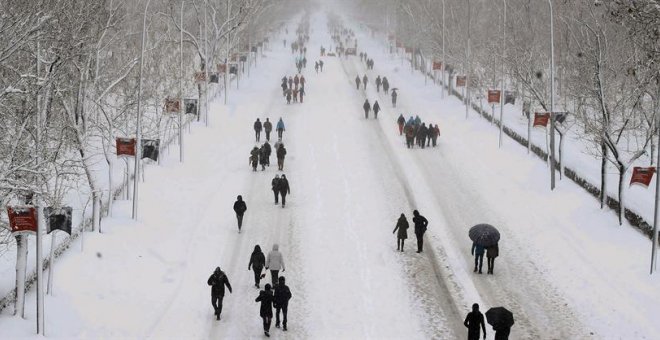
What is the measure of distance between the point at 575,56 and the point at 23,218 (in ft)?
82.1

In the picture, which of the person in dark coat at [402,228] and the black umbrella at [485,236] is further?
the person in dark coat at [402,228]

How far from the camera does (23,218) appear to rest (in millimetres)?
17312

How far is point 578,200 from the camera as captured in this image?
28984 mm

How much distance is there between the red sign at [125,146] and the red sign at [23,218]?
8617 millimetres

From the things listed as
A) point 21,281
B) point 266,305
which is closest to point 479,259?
point 266,305

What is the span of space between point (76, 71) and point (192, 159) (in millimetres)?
10947

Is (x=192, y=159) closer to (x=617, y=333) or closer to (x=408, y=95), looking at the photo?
(x=617, y=333)

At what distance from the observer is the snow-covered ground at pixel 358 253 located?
19078 millimetres

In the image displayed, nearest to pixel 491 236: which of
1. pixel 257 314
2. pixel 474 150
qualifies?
pixel 257 314

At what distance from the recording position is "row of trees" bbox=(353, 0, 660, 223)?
81.2 ft

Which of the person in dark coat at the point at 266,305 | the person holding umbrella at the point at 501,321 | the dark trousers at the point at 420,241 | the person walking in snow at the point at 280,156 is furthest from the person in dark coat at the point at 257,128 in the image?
the person holding umbrella at the point at 501,321

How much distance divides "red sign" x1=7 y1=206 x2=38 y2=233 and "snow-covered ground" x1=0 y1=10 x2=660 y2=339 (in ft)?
7.79

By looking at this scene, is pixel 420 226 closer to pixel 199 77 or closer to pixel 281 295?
pixel 281 295

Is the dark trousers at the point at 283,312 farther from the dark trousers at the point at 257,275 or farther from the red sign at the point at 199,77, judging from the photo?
the red sign at the point at 199,77
